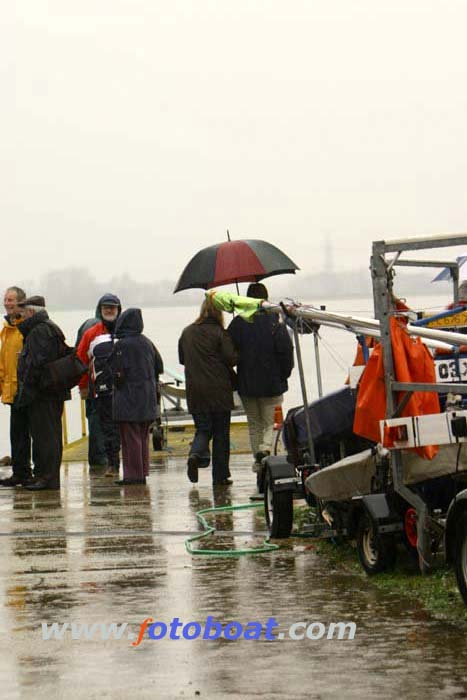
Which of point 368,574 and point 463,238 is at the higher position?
point 463,238

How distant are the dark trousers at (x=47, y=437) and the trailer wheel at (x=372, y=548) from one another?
20.5ft

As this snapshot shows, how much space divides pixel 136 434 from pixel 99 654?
824cm

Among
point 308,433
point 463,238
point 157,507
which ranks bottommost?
point 157,507

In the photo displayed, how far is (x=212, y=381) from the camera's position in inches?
583

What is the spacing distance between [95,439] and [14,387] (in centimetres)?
185

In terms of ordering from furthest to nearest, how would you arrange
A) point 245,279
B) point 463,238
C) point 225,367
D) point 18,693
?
point 245,279, point 225,367, point 463,238, point 18,693

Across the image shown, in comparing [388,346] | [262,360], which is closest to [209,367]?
[262,360]

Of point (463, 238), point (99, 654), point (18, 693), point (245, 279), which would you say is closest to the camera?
point (18, 693)

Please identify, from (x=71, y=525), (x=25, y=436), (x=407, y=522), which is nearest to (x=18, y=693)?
(x=407, y=522)

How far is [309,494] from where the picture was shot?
10617 mm

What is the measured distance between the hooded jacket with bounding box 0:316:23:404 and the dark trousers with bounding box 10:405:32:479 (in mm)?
169

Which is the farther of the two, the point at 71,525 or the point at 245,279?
the point at 245,279

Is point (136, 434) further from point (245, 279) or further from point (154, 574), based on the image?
point (154, 574)

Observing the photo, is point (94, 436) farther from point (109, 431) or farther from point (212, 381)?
point (212, 381)
